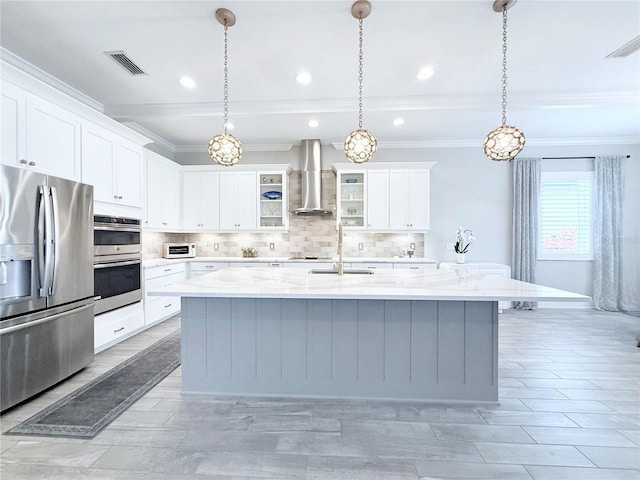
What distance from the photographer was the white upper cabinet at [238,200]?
511 centimetres

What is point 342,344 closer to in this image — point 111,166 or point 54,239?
point 54,239

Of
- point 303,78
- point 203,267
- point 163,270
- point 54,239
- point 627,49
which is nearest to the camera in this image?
point 54,239

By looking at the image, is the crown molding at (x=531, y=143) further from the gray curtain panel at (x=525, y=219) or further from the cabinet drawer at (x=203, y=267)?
the cabinet drawer at (x=203, y=267)

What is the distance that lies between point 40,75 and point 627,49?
18.0 feet

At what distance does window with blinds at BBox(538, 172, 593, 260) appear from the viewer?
16.9 feet

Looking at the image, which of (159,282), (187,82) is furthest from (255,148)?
(159,282)

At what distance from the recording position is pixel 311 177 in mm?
5094

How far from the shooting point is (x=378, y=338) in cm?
223

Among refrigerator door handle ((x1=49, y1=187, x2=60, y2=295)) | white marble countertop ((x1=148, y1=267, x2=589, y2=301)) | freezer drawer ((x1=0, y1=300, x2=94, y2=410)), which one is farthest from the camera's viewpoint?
refrigerator door handle ((x1=49, y1=187, x2=60, y2=295))

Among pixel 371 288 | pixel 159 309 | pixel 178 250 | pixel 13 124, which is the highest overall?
pixel 13 124

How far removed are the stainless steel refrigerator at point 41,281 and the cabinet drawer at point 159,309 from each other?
115 centimetres

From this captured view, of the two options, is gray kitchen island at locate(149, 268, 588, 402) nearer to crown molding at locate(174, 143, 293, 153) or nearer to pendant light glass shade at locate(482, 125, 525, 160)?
pendant light glass shade at locate(482, 125, 525, 160)

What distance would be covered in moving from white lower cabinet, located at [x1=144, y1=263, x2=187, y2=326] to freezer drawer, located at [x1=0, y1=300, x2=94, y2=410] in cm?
92

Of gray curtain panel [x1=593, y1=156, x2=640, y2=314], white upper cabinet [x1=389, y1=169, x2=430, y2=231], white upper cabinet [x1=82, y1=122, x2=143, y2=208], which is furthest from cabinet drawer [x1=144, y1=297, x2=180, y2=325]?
gray curtain panel [x1=593, y1=156, x2=640, y2=314]
